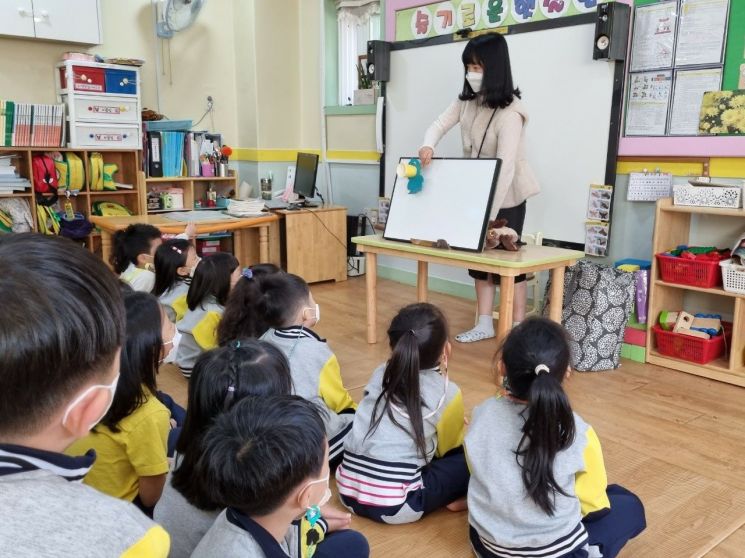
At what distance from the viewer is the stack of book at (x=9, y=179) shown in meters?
4.38

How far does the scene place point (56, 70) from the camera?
4.88 m

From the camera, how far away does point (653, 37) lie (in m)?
3.39

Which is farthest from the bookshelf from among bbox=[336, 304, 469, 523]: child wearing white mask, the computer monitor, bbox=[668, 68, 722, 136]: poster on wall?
bbox=[668, 68, 722, 136]: poster on wall

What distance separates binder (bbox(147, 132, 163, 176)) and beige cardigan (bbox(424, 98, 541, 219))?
2.53m

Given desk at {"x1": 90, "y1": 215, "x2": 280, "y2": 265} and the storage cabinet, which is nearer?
desk at {"x1": 90, "y1": 215, "x2": 280, "y2": 265}

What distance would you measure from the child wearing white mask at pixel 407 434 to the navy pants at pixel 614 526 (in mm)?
223

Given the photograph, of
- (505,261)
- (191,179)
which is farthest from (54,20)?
(505,261)

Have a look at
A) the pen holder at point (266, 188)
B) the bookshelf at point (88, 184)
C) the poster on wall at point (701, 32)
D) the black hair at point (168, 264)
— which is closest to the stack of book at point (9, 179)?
the bookshelf at point (88, 184)

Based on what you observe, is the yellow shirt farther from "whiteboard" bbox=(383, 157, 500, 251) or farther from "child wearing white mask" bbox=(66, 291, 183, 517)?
"whiteboard" bbox=(383, 157, 500, 251)

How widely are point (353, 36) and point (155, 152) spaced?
1.97 metres

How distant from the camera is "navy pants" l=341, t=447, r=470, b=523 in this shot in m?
1.87

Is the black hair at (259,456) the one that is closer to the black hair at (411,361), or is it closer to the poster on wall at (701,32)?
the black hair at (411,361)

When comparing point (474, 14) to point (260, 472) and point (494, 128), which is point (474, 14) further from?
point (260, 472)

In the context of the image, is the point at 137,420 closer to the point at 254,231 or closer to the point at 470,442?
the point at 470,442
